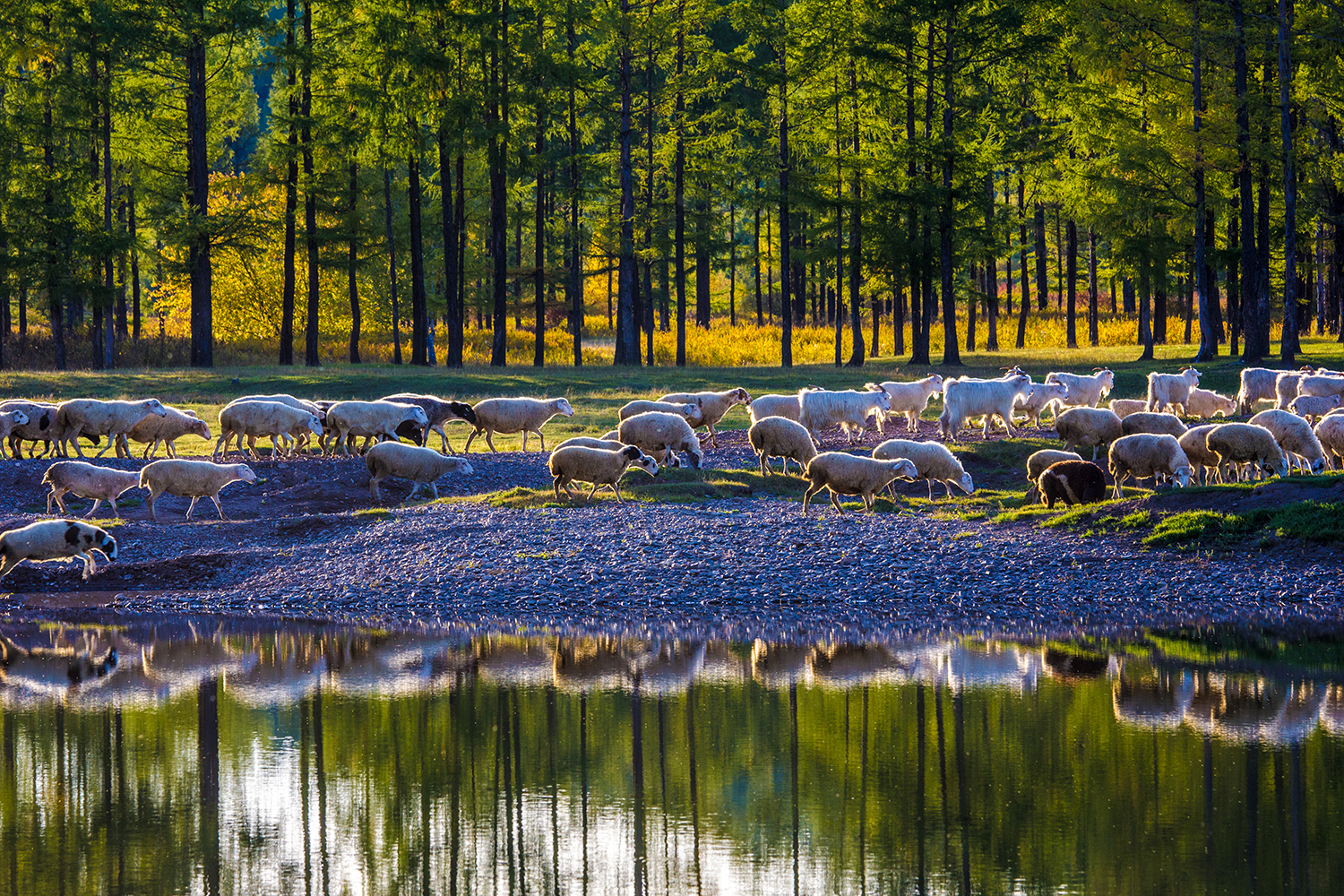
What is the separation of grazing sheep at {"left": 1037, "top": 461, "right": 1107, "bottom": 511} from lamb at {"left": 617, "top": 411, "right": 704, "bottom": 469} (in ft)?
22.6

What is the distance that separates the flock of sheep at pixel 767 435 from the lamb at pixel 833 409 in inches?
1.1

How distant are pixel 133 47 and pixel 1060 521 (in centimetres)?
3570

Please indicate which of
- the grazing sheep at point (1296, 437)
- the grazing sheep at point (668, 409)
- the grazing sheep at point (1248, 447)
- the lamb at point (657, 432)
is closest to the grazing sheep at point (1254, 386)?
the grazing sheep at point (1296, 437)

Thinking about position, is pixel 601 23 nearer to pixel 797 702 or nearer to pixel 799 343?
pixel 799 343

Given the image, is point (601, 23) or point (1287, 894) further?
point (601, 23)

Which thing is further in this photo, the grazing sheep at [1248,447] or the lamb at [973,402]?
the lamb at [973,402]

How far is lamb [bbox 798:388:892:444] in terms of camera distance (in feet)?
90.2

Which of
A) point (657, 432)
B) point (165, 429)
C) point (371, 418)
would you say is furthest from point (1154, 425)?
point (165, 429)

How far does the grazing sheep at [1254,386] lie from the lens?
28750 millimetres

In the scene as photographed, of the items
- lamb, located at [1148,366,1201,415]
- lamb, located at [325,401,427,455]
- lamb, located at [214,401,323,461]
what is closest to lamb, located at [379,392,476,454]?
lamb, located at [325,401,427,455]

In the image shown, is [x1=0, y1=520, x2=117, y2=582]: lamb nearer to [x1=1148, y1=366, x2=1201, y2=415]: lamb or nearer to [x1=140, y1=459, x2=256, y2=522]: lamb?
[x1=140, y1=459, x2=256, y2=522]: lamb

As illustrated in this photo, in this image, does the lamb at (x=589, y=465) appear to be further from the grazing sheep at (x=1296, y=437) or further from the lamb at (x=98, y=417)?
the grazing sheep at (x=1296, y=437)

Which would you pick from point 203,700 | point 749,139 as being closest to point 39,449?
point 203,700

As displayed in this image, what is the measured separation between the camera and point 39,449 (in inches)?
1057
